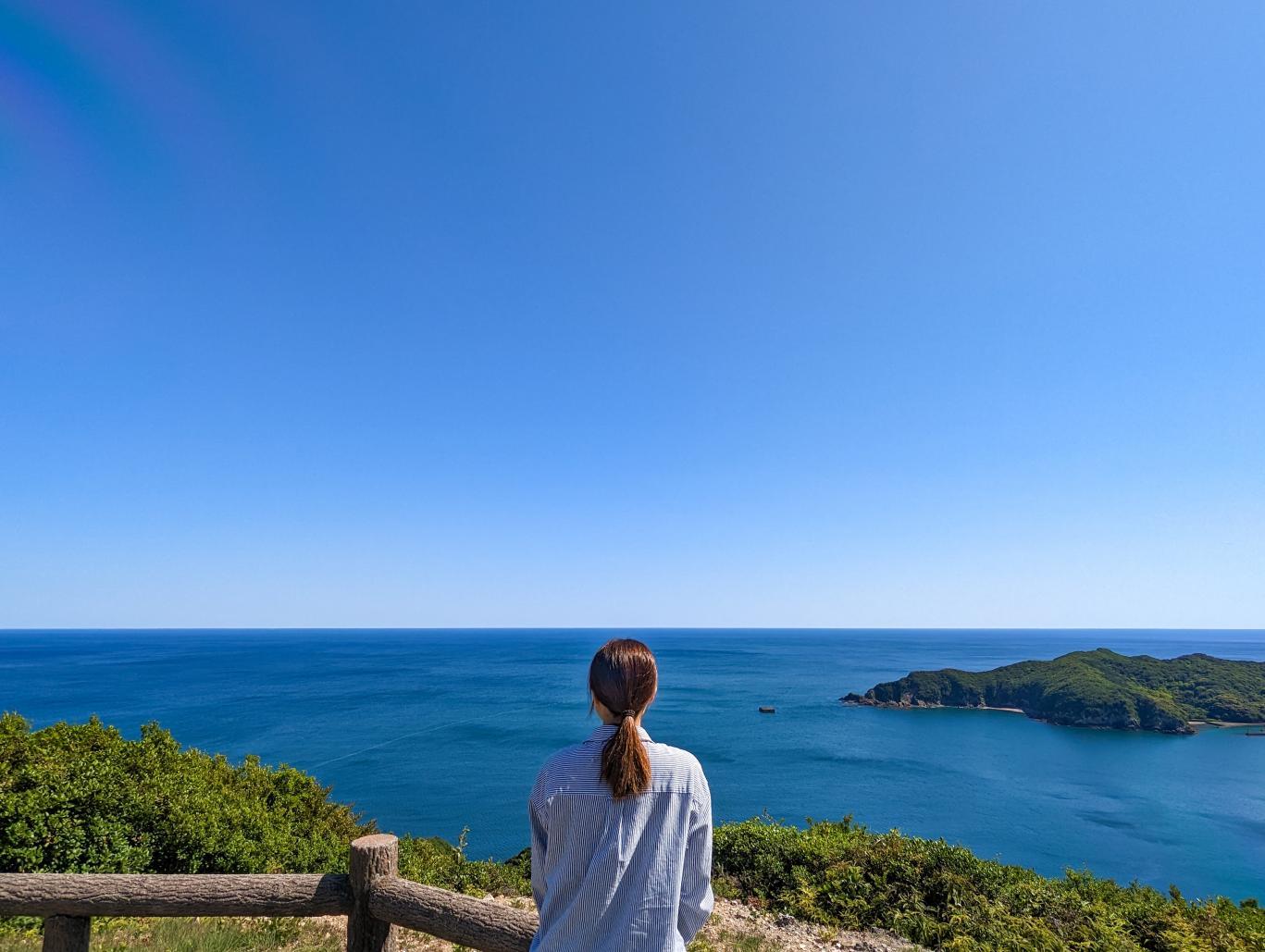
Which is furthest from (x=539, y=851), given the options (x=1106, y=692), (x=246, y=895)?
(x=1106, y=692)

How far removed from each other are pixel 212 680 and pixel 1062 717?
104 m

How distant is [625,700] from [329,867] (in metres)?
8.20

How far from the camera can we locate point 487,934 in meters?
2.69

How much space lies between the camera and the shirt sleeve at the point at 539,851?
1.74 m

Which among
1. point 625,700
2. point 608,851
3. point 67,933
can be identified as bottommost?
point 67,933

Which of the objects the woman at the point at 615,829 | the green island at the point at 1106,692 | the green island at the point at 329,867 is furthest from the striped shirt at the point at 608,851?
the green island at the point at 1106,692

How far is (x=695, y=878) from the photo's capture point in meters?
1.85

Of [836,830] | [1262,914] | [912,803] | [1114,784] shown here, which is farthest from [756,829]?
[1114,784]

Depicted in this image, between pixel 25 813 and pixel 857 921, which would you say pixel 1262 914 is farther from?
pixel 25 813

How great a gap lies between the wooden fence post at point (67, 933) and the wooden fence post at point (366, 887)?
4.88ft

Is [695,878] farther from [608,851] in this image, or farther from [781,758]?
[781,758]

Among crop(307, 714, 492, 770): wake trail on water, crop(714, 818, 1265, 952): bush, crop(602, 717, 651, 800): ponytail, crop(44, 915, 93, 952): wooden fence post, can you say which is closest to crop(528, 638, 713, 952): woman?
crop(602, 717, 651, 800): ponytail

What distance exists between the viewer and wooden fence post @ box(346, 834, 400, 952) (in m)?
3.00

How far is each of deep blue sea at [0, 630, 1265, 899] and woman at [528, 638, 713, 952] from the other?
2875 cm
